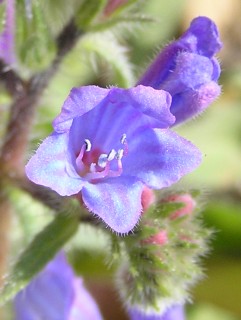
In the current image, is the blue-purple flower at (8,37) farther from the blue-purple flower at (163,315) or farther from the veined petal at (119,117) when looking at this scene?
the blue-purple flower at (163,315)

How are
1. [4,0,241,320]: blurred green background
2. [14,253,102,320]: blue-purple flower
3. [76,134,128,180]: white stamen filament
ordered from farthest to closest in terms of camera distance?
1. [4,0,241,320]: blurred green background
2. [14,253,102,320]: blue-purple flower
3. [76,134,128,180]: white stamen filament

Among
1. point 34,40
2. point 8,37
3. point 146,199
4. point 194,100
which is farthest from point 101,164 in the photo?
point 8,37

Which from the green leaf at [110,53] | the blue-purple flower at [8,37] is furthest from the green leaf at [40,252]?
the green leaf at [110,53]

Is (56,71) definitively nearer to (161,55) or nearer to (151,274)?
(161,55)

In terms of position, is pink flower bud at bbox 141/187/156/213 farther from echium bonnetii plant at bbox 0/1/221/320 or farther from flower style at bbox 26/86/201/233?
flower style at bbox 26/86/201/233

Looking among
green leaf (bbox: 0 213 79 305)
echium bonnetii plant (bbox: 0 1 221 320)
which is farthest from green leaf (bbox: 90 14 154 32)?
green leaf (bbox: 0 213 79 305)

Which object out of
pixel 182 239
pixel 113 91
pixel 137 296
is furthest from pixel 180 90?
pixel 137 296

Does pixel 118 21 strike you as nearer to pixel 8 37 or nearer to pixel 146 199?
pixel 8 37
